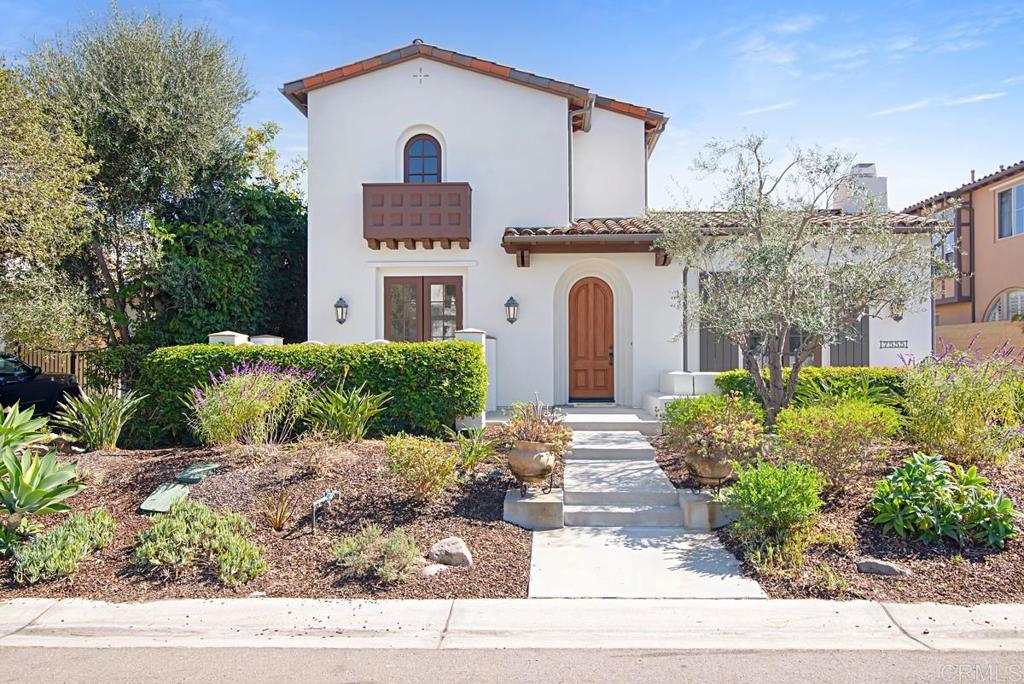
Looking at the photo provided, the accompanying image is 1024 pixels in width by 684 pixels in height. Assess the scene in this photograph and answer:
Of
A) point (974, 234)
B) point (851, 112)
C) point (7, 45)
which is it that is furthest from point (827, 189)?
point (974, 234)

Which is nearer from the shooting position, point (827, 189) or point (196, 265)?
point (827, 189)

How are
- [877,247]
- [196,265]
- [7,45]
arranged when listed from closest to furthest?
[877,247] < [7,45] < [196,265]

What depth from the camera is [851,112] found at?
398 inches

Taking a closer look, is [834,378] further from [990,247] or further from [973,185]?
[990,247]

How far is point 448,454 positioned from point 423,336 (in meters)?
5.68

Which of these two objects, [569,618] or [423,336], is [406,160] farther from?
[569,618]

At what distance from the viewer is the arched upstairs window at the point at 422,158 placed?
1306 cm

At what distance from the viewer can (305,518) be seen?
6.89m

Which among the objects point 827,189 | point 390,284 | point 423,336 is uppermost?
point 827,189

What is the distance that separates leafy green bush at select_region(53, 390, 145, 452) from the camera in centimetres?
912

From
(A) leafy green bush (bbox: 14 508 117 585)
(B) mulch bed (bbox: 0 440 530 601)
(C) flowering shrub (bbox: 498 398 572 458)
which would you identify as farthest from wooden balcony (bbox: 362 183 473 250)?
→ (A) leafy green bush (bbox: 14 508 117 585)

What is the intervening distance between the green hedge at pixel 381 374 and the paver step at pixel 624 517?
2907 millimetres

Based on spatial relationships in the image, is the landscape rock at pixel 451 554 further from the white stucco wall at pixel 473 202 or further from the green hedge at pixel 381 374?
the white stucco wall at pixel 473 202

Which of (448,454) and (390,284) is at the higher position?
(390,284)
